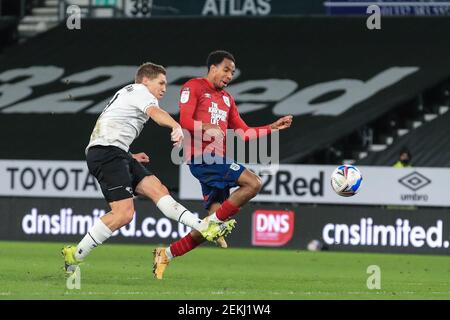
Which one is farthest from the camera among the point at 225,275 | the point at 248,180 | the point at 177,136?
the point at 225,275

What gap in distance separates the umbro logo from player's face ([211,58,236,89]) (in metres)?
8.97

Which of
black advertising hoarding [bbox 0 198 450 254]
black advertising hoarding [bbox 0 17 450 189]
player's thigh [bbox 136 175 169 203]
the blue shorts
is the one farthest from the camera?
black advertising hoarding [bbox 0 17 450 189]

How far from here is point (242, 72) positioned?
87.0ft

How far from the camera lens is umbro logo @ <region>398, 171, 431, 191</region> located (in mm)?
21609

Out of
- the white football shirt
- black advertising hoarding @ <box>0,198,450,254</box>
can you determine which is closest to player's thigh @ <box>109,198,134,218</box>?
the white football shirt

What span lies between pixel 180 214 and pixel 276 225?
31.7 ft

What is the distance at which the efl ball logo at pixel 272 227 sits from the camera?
2170 cm

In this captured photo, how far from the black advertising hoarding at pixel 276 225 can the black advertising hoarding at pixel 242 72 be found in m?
1.64

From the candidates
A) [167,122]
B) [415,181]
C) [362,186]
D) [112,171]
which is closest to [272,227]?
[362,186]

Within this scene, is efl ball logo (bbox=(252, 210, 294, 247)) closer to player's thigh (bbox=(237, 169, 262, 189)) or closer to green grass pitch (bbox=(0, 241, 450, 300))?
green grass pitch (bbox=(0, 241, 450, 300))

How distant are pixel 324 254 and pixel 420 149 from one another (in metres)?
4.38

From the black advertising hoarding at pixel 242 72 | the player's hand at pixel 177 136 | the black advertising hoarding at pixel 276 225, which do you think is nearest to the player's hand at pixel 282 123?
the player's hand at pixel 177 136

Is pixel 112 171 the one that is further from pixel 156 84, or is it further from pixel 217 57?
pixel 217 57
